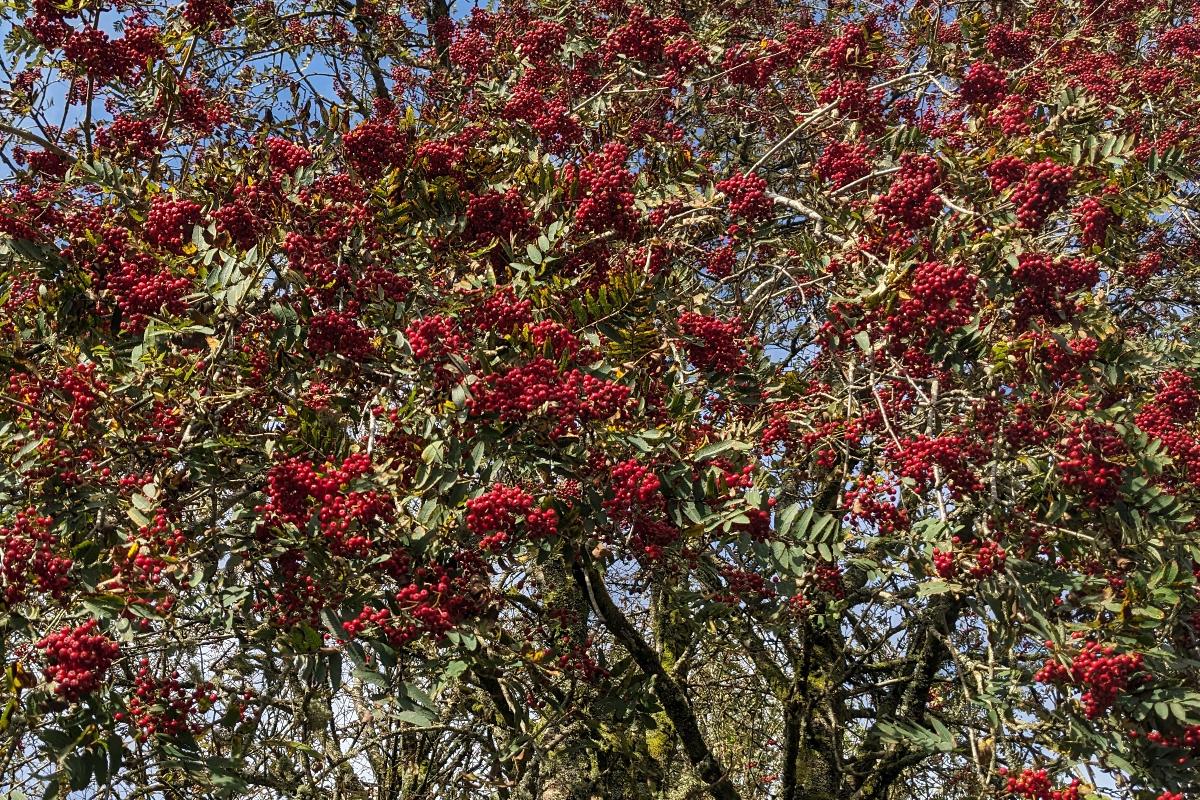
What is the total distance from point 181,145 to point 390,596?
452 centimetres

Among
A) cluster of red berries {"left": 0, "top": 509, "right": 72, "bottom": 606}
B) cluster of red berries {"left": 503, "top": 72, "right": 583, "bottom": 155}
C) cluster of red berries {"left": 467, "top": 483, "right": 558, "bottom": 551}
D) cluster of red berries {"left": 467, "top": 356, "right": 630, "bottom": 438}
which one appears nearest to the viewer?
cluster of red berries {"left": 0, "top": 509, "right": 72, "bottom": 606}

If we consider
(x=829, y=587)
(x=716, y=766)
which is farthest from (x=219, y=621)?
(x=716, y=766)

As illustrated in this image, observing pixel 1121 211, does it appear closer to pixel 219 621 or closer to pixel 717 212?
pixel 717 212

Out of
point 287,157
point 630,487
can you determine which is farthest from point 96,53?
point 630,487

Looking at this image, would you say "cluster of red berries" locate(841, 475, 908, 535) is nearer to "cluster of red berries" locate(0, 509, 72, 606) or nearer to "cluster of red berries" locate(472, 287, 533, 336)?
"cluster of red berries" locate(472, 287, 533, 336)

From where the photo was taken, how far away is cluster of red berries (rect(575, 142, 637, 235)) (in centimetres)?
430

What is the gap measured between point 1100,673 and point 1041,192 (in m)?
2.02

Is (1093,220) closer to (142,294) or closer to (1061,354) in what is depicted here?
(1061,354)

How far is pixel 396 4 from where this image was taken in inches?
335

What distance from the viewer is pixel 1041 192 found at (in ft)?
13.4

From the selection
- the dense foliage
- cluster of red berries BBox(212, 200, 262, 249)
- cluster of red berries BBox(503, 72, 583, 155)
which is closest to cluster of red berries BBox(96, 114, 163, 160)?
the dense foliage

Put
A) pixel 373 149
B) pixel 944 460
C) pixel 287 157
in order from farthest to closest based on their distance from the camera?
pixel 373 149 < pixel 287 157 < pixel 944 460

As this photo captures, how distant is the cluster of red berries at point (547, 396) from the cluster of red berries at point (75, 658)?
4.47 ft

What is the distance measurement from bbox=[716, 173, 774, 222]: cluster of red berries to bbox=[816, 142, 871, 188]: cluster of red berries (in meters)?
0.51
